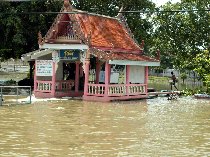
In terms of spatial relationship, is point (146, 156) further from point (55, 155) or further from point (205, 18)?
point (205, 18)

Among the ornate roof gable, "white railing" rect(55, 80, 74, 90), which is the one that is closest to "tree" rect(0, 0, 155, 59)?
"white railing" rect(55, 80, 74, 90)

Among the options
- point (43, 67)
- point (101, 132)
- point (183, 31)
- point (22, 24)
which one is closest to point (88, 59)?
point (43, 67)

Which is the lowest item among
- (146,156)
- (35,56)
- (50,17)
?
(146,156)

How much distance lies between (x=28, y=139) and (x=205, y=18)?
4296 centimetres

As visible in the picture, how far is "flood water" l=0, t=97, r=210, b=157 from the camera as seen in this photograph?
11188 millimetres

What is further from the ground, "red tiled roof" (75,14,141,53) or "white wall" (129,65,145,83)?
"red tiled roof" (75,14,141,53)

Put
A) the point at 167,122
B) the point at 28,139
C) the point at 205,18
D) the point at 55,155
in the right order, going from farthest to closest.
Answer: the point at 205,18, the point at 167,122, the point at 28,139, the point at 55,155

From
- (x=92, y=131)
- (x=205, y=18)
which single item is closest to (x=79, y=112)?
(x=92, y=131)

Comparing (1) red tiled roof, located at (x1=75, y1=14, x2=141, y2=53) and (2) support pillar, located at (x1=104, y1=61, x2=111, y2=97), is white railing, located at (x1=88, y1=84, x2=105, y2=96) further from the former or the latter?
(1) red tiled roof, located at (x1=75, y1=14, x2=141, y2=53)

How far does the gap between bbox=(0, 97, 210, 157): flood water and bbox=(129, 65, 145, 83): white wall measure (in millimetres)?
7937

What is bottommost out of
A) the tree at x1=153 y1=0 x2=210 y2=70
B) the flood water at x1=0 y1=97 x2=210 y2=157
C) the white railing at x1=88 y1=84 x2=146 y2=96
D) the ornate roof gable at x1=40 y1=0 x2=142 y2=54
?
the flood water at x1=0 y1=97 x2=210 y2=157

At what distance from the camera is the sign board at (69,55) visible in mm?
27809

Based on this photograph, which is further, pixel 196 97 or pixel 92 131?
pixel 196 97

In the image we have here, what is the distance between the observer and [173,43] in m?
56.4
